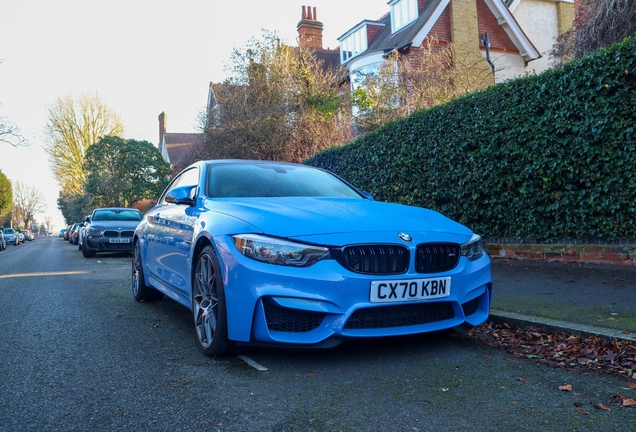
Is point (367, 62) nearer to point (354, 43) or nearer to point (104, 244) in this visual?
point (354, 43)

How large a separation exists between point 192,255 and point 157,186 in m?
37.5

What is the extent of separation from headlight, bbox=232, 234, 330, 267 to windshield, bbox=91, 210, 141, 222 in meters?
15.0

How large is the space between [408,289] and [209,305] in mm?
1434

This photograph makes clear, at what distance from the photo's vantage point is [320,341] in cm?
344

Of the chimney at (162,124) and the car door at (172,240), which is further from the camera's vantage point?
the chimney at (162,124)

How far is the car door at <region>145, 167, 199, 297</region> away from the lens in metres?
4.60

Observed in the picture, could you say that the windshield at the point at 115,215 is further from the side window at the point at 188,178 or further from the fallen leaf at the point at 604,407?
the fallen leaf at the point at 604,407

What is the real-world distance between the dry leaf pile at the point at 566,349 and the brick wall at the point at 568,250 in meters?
3.33

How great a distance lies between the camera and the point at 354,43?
28.7 m

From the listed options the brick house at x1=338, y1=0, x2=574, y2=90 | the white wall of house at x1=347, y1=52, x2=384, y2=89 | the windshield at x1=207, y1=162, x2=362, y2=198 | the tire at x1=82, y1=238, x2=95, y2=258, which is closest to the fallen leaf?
the windshield at x1=207, y1=162, x2=362, y2=198

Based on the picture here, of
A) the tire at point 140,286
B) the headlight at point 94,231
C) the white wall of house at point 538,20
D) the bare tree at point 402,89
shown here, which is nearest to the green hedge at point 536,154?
the tire at point 140,286

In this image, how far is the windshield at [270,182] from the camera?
4.87 metres

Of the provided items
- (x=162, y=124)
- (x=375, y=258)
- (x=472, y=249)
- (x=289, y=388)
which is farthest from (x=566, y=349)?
(x=162, y=124)

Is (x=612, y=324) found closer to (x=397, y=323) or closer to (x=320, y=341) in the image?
(x=397, y=323)
